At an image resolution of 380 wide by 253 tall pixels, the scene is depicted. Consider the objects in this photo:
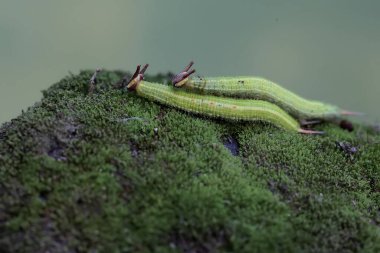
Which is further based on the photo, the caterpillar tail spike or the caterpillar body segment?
the caterpillar tail spike

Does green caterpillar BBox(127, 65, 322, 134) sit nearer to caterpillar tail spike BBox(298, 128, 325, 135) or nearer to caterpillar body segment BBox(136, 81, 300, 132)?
caterpillar body segment BBox(136, 81, 300, 132)

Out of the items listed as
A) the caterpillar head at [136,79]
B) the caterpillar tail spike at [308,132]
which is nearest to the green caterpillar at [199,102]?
the caterpillar head at [136,79]

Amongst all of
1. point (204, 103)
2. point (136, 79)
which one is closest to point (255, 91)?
point (204, 103)

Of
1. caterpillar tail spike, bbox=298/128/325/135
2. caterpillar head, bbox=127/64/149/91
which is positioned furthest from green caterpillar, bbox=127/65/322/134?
caterpillar tail spike, bbox=298/128/325/135

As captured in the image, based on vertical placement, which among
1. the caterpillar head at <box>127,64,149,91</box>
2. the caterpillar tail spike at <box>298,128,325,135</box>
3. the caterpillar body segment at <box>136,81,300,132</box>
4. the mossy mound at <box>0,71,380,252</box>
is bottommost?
the mossy mound at <box>0,71,380,252</box>

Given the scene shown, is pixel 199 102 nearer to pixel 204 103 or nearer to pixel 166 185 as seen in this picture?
pixel 204 103

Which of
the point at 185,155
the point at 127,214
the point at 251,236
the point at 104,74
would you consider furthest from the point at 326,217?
the point at 104,74
